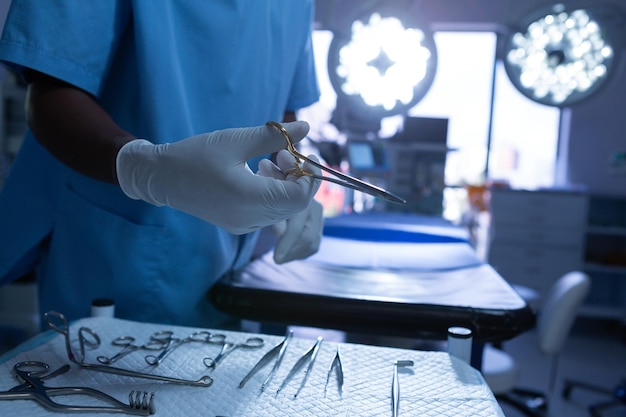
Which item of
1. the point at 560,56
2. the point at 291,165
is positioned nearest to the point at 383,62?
the point at 560,56

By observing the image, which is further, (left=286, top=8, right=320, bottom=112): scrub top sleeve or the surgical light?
the surgical light

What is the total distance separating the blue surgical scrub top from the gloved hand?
0.18 meters

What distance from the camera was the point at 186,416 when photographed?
20.5 inches

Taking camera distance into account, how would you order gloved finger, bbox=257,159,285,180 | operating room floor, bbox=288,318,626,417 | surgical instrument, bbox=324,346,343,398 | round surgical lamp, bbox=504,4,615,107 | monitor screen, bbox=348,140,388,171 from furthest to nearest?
1. operating room floor, bbox=288,318,626,417
2. monitor screen, bbox=348,140,388,171
3. round surgical lamp, bbox=504,4,615,107
4. gloved finger, bbox=257,159,285,180
5. surgical instrument, bbox=324,346,343,398

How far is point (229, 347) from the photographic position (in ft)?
2.28

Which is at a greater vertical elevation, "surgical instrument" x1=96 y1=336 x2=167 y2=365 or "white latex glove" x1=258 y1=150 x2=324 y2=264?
"white latex glove" x1=258 y1=150 x2=324 y2=264

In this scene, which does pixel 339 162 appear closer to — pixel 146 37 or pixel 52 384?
pixel 146 37

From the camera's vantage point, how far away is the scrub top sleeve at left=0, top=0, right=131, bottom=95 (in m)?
0.66

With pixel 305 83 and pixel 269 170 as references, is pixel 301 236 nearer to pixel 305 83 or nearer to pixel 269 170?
pixel 269 170

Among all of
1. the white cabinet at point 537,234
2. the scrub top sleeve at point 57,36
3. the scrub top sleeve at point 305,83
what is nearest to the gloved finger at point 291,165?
the scrub top sleeve at point 57,36

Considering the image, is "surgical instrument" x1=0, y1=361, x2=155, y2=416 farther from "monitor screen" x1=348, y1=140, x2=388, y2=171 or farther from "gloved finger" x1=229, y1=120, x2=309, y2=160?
"monitor screen" x1=348, y1=140, x2=388, y2=171

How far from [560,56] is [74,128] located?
148 cm

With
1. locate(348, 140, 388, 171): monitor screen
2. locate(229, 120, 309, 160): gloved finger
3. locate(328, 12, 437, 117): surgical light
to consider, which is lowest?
locate(229, 120, 309, 160): gloved finger

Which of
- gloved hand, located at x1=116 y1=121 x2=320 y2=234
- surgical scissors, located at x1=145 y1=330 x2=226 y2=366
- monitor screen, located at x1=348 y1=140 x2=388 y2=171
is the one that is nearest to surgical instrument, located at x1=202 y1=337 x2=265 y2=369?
surgical scissors, located at x1=145 y1=330 x2=226 y2=366
